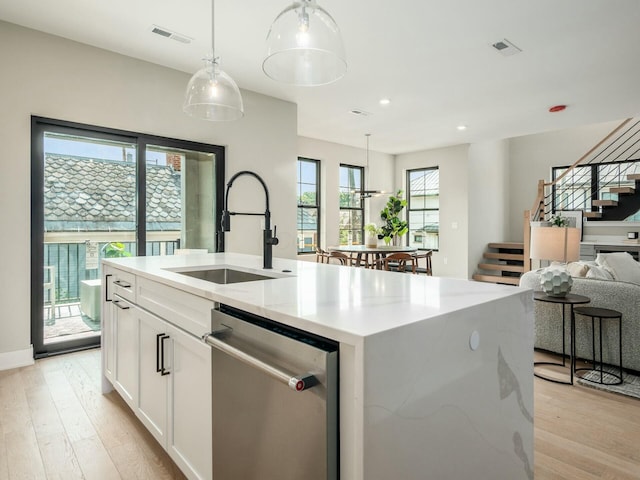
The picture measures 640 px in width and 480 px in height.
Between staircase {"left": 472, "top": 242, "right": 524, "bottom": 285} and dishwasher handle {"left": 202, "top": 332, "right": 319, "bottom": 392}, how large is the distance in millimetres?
7229

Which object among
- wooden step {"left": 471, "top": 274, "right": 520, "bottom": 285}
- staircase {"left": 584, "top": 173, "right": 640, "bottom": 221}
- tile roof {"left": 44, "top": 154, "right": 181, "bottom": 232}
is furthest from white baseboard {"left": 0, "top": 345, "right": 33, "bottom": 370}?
staircase {"left": 584, "top": 173, "right": 640, "bottom": 221}

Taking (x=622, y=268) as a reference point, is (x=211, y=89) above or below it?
above

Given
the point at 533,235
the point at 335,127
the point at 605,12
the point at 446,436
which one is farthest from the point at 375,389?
the point at 335,127

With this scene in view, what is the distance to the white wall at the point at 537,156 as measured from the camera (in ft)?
27.7

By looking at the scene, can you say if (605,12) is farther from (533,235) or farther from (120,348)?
(120,348)

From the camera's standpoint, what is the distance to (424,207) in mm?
8797

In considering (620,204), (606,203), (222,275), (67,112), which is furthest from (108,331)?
(620,204)

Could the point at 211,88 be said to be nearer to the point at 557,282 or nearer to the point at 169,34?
the point at 169,34

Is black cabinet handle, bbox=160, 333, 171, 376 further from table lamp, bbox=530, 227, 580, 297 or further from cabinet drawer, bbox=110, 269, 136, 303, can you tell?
table lamp, bbox=530, 227, 580, 297

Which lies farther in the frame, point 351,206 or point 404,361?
point 351,206

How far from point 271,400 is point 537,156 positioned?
9.83 meters

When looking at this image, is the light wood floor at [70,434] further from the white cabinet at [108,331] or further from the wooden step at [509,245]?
the wooden step at [509,245]

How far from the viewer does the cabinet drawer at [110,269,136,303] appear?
2142 mm

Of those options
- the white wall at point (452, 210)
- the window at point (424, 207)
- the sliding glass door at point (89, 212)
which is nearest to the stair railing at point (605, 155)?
the white wall at point (452, 210)
